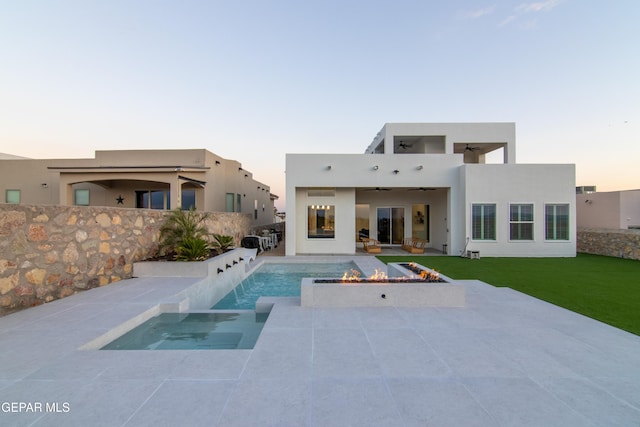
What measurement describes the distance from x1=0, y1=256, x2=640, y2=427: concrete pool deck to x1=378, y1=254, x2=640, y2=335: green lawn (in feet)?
4.11

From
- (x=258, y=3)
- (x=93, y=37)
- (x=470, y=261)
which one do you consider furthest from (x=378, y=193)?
(x=93, y=37)

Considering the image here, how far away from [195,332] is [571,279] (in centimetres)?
1010

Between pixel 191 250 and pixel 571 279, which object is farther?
pixel 571 279

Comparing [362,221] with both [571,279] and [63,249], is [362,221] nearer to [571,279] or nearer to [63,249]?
[571,279]

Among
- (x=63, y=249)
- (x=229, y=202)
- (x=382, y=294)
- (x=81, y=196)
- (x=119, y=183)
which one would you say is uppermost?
(x=119, y=183)

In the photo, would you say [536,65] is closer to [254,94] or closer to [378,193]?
[378,193]

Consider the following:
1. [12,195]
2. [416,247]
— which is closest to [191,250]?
[416,247]

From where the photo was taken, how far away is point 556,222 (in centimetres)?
1279

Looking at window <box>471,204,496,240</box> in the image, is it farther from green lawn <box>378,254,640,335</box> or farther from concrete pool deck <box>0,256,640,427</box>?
concrete pool deck <box>0,256,640,427</box>

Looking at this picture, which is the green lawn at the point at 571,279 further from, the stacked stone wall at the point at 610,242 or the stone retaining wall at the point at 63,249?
the stone retaining wall at the point at 63,249

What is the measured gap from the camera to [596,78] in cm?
1255

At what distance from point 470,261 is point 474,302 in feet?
22.7

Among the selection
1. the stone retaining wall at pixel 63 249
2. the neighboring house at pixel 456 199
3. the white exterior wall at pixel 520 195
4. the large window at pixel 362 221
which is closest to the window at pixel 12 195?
the stone retaining wall at pixel 63 249

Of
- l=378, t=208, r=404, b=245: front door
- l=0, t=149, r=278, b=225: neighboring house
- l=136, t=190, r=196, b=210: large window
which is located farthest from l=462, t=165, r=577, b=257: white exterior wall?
l=136, t=190, r=196, b=210: large window
